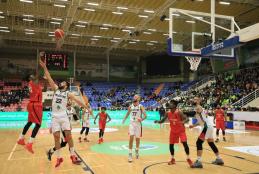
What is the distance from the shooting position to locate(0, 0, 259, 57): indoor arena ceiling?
18609mm

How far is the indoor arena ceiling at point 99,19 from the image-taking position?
1861 centimetres

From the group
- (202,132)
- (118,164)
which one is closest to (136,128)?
(118,164)

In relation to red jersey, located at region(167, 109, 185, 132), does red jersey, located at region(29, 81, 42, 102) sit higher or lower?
higher

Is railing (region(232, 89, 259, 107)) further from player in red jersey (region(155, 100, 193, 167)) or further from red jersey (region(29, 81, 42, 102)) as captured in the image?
red jersey (region(29, 81, 42, 102))

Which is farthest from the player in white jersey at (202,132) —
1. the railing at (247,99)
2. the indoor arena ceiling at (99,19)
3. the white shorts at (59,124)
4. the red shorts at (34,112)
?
the railing at (247,99)

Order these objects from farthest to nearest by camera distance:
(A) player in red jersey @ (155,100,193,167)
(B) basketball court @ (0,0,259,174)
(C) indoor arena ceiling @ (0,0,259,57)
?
(C) indoor arena ceiling @ (0,0,259,57)
(A) player in red jersey @ (155,100,193,167)
(B) basketball court @ (0,0,259,174)

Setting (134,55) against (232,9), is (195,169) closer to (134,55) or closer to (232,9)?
(232,9)

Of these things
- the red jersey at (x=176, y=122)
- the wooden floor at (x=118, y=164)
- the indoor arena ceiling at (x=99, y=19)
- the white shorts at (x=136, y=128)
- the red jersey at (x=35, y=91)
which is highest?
the indoor arena ceiling at (x=99, y=19)

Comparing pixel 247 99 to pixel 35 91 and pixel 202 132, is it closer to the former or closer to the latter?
pixel 202 132

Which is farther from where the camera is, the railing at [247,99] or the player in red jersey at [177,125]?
the railing at [247,99]

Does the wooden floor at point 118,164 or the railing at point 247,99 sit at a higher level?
the railing at point 247,99

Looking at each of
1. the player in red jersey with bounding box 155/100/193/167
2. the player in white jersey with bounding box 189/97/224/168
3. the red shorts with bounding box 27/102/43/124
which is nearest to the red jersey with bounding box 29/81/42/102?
the red shorts with bounding box 27/102/43/124

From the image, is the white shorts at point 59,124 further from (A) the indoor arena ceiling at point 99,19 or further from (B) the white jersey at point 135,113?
(A) the indoor arena ceiling at point 99,19

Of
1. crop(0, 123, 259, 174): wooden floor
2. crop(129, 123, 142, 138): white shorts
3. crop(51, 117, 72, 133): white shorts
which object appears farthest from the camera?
crop(129, 123, 142, 138): white shorts
